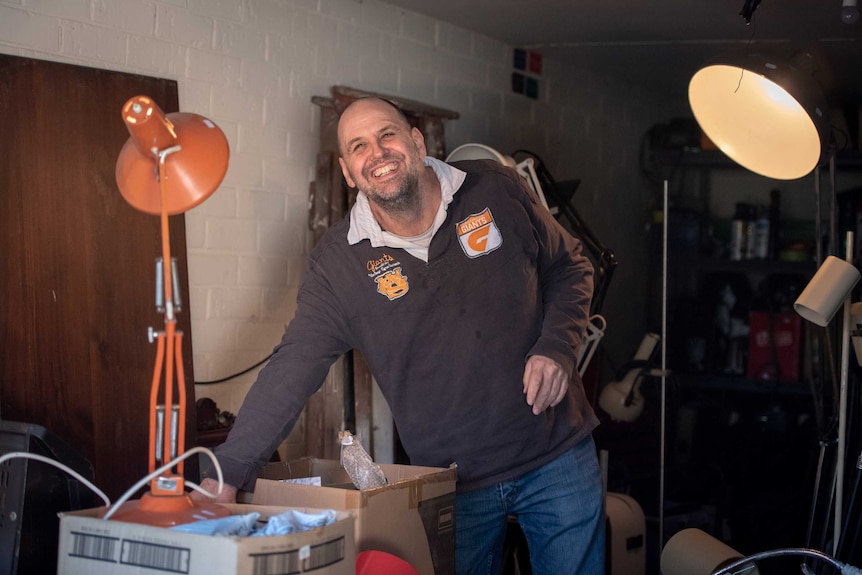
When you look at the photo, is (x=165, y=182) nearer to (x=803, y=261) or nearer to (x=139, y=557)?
(x=139, y=557)

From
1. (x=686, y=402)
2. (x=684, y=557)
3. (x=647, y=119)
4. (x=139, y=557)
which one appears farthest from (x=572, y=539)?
(x=647, y=119)

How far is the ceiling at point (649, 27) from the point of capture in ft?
13.3

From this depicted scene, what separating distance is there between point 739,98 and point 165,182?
1781mm

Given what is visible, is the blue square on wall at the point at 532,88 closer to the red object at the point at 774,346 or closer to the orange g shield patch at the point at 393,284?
the red object at the point at 774,346

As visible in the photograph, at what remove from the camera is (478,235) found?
92.4 inches

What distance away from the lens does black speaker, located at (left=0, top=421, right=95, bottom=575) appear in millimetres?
1813

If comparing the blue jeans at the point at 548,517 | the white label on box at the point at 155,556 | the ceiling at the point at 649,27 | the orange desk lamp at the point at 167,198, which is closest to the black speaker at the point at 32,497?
the orange desk lamp at the point at 167,198

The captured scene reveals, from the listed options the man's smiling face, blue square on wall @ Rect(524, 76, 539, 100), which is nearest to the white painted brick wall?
blue square on wall @ Rect(524, 76, 539, 100)

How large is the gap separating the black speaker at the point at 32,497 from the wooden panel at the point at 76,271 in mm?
874

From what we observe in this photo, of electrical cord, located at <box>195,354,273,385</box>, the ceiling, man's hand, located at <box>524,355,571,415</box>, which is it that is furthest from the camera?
the ceiling

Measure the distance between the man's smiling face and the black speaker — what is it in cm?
93

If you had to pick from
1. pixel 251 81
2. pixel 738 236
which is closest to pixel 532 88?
pixel 738 236

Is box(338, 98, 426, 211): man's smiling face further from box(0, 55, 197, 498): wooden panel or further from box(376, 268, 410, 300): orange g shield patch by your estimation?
box(0, 55, 197, 498): wooden panel

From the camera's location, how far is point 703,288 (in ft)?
18.6
